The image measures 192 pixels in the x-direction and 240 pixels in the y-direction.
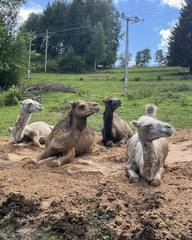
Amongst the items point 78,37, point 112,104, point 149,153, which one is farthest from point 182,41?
point 149,153

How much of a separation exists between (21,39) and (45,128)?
123 feet

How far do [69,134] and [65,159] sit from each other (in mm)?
509

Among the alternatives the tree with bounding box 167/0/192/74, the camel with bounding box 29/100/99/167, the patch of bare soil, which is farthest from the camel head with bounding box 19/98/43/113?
the tree with bounding box 167/0/192/74

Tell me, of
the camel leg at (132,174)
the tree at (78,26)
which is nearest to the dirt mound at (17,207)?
the camel leg at (132,174)

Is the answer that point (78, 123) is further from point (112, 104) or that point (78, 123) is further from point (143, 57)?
point (143, 57)

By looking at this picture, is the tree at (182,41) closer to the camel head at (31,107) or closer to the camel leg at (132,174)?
the camel head at (31,107)

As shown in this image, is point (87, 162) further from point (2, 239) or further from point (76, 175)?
point (2, 239)

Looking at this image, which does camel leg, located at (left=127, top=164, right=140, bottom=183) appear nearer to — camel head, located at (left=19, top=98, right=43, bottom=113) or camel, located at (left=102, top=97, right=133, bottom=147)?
camel, located at (left=102, top=97, right=133, bottom=147)

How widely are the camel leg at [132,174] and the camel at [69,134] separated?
1.63 meters

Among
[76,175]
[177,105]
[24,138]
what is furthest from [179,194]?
[177,105]

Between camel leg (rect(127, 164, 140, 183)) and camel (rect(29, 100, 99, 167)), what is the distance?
163 cm

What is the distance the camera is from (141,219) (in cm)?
739

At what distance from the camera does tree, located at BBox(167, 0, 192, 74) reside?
209ft

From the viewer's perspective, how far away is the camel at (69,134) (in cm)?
1066
